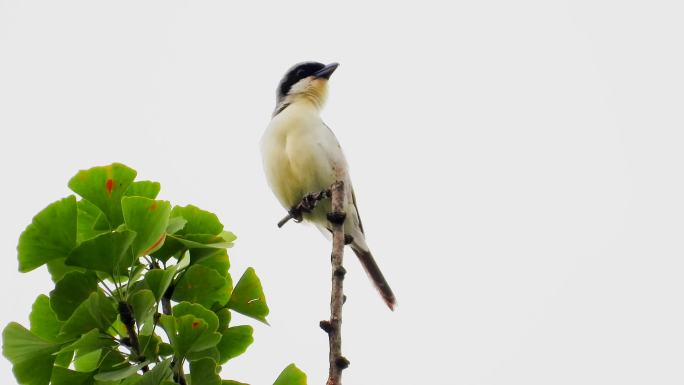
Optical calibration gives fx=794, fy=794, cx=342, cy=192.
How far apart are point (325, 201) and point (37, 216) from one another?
4.65 metres

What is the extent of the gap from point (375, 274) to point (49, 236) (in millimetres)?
5430

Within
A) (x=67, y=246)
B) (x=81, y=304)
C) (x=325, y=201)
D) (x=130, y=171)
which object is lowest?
(x=81, y=304)

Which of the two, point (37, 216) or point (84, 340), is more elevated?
point (37, 216)

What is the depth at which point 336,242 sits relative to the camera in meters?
2.74

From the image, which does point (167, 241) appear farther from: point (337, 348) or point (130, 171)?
point (337, 348)

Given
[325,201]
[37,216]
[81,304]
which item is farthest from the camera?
[325,201]

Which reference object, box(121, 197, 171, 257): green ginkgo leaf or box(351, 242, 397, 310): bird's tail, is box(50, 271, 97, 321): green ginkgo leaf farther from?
box(351, 242, 397, 310): bird's tail

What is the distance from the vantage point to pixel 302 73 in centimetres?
862

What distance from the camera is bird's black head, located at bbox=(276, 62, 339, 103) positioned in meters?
8.52

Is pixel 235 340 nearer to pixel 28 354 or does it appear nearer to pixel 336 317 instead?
pixel 336 317

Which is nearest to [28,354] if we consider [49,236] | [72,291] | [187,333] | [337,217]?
[72,291]

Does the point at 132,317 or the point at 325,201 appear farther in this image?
the point at 325,201

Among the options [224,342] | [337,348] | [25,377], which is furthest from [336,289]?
[25,377]

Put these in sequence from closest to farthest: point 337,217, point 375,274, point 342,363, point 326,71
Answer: point 342,363 → point 337,217 → point 375,274 → point 326,71
